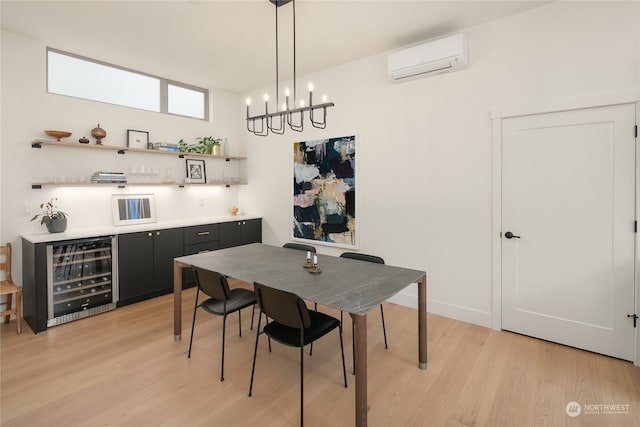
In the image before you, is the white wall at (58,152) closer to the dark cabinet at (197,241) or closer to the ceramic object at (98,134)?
the ceramic object at (98,134)

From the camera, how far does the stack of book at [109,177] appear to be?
4.04m

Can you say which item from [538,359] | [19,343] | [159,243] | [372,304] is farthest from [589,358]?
[19,343]

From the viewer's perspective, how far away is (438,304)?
3701mm

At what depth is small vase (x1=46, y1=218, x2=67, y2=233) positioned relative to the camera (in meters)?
3.58

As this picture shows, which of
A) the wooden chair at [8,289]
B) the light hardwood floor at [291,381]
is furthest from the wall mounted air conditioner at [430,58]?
the wooden chair at [8,289]

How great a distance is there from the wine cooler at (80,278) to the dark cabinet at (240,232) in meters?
1.50

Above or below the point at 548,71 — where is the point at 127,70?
above

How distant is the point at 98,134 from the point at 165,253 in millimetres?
1673

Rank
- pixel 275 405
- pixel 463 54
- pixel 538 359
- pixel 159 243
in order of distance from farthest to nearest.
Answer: pixel 159 243
pixel 463 54
pixel 538 359
pixel 275 405

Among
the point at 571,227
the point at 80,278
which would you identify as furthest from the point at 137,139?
the point at 571,227

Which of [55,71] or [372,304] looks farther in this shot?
[55,71]

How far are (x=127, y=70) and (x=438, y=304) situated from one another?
5028 mm

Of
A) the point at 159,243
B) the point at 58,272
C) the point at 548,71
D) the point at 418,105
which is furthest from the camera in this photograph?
the point at 159,243

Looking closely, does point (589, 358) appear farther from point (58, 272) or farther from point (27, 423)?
point (58, 272)
